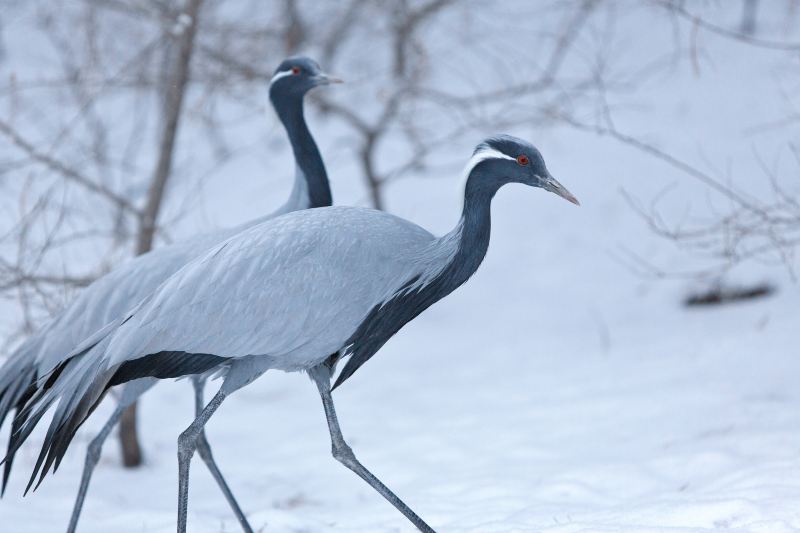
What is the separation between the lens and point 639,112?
12484mm

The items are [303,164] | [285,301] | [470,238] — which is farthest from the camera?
[303,164]

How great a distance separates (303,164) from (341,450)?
4.97 ft

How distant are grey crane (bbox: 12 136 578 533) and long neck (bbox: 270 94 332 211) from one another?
3.23 feet

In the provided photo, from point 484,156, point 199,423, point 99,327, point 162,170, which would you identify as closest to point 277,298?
point 199,423

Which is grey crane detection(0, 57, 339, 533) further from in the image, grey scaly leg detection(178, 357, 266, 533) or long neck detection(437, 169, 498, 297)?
long neck detection(437, 169, 498, 297)

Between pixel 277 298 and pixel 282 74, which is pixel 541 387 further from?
pixel 277 298

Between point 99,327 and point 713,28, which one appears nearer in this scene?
point 99,327

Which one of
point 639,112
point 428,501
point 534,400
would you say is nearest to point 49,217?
point 534,400

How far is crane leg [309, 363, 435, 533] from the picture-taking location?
3.75 meters

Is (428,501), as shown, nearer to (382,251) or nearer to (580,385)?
(382,251)

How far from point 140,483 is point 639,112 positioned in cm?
850

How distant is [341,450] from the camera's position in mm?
3844

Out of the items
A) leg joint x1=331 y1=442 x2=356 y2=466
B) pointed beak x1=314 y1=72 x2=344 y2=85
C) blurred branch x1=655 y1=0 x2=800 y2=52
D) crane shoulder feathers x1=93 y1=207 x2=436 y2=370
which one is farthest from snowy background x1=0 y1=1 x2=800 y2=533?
leg joint x1=331 y1=442 x2=356 y2=466

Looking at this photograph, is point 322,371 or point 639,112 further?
point 639,112
